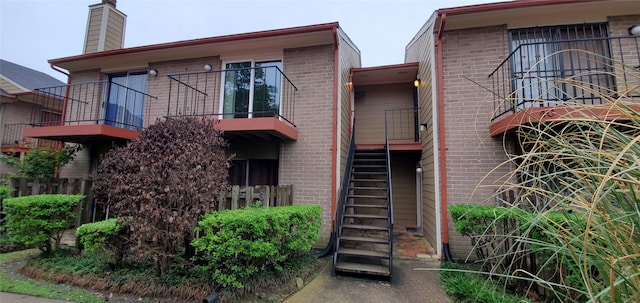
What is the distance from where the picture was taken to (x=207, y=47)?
22.0 ft

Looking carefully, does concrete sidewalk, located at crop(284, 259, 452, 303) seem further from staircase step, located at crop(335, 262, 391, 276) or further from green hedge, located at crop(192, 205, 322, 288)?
green hedge, located at crop(192, 205, 322, 288)

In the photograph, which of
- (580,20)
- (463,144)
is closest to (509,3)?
(580,20)

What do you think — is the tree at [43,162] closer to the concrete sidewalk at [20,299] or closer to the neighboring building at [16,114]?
the neighboring building at [16,114]

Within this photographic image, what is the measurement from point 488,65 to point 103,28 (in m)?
12.4

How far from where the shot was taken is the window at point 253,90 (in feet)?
21.9

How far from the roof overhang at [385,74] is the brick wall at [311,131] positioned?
70.7 inches

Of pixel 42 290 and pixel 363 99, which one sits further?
pixel 363 99

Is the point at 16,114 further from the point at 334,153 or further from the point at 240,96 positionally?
the point at 334,153

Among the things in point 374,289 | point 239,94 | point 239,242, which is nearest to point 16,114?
point 239,94

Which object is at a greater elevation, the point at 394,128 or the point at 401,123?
the point at 401,123

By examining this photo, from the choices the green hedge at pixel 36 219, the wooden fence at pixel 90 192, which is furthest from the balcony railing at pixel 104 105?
the green hedge at pixel 36 219

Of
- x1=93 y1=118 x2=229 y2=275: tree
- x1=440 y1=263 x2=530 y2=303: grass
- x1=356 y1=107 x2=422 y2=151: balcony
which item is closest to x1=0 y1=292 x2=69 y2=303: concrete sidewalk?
x1=93 y1=118 x2=229 y2=275: tree

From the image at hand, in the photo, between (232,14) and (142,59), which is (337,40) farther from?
(232,14)

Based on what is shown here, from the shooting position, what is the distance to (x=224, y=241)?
3.41 metres
